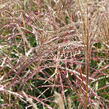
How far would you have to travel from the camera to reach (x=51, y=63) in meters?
1.19

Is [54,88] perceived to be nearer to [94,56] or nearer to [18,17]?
[94,56]

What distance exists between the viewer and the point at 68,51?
1242 mm

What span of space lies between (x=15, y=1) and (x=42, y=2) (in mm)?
230

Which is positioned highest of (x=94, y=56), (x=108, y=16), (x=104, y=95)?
(x=108, y=16)

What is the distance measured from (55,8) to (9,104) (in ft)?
2.56

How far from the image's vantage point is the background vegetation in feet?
3.56

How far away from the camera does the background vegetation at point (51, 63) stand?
3.56 ft

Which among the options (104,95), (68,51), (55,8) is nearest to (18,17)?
(55,8)

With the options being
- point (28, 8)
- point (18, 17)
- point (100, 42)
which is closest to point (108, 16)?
point (100, 42)

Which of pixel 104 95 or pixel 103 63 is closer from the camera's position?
pixel 104 95

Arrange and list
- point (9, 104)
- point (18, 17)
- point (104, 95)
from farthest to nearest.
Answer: point (18, 17)
point (104, 95)
point (9, 104)

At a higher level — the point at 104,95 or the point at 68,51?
the point at 68,51

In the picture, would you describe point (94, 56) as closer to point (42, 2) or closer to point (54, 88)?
point (54, 88)

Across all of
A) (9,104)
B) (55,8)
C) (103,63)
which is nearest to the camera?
(9,104)
